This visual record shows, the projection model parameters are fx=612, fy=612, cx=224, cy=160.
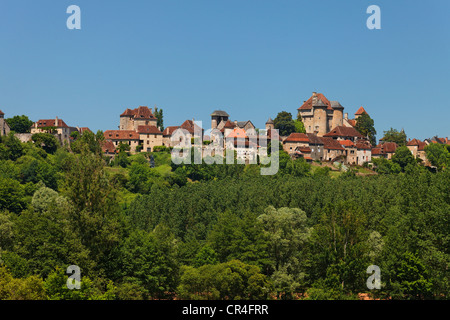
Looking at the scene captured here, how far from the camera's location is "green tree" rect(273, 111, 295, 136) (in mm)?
145250

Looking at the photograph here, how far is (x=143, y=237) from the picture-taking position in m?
57.1

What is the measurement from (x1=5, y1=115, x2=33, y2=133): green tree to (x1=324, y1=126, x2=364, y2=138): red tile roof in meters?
69.2

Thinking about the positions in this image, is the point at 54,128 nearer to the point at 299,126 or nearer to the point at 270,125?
the point at 270,125

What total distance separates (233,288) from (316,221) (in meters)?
25.5

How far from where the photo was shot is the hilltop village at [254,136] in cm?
13275

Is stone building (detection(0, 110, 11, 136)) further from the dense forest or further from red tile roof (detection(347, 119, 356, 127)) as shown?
red tile roof (detection(347, 119, 356, 127))

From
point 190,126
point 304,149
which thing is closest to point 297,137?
point 304,149

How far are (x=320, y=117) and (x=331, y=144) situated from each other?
12438 millimetres

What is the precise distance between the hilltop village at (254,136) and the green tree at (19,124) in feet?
10.6

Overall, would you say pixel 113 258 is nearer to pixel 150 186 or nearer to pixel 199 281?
pixel 199 281

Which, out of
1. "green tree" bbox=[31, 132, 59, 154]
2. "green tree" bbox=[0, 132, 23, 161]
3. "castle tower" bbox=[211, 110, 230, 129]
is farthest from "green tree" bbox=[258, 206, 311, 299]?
"castle tower" bbox=[211, 110, 230, 129]

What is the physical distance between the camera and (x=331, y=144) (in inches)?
5433

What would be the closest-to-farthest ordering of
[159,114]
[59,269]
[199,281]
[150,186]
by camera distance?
[59,269]
[199,281]
[150,186]
[159,114]
